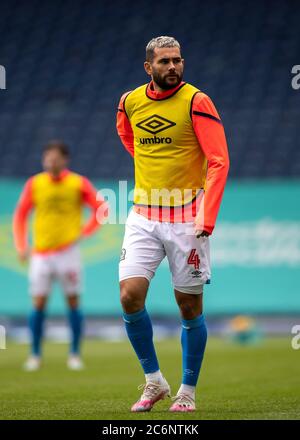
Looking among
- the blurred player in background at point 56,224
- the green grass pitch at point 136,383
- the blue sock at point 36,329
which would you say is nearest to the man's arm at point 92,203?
the blurred player in background at point 56,224

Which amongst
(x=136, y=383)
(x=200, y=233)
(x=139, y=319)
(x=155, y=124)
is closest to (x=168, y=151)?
(x=155, y=124)

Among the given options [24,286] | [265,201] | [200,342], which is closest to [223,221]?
[265,201]

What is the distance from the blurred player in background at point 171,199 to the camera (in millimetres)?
5918

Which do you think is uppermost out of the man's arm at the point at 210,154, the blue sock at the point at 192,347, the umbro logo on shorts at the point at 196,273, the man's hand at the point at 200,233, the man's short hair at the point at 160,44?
the man's short hair at the point at 160,44

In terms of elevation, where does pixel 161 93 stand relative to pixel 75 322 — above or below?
above

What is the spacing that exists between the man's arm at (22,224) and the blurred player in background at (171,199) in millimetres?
4626

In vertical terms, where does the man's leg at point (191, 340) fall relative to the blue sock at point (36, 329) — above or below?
above

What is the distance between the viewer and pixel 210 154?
5898 millimetres

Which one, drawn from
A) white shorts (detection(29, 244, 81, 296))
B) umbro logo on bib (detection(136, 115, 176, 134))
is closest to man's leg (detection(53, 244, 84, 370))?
white shorts (detection(29, 244, 81, 296))

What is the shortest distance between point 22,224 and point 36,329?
1183 millimetres

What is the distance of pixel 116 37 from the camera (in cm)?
2019

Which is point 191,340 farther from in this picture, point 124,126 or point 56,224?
point 56,224

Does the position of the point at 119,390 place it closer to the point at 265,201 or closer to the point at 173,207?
the point at 173,207

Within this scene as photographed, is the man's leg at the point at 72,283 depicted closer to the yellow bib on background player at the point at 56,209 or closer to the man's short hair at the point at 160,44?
the yellow bib on background player at the point at 56,209
